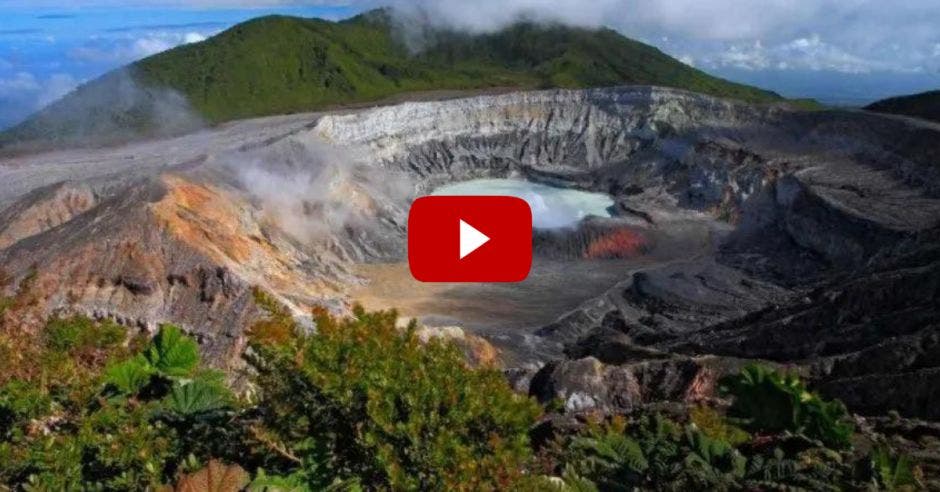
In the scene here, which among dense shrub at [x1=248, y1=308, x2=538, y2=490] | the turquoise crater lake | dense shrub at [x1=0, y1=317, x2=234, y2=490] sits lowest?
the turquoise crater lake

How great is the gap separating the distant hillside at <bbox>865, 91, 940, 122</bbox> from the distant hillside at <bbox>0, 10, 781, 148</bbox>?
39.6 meters

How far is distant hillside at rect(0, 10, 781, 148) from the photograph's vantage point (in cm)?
10400

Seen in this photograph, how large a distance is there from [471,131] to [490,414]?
90.3 m

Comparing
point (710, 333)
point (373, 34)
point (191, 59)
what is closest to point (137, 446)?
point (710, 333)

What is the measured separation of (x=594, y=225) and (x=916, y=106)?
34488 millimetres

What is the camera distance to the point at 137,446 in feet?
35.3

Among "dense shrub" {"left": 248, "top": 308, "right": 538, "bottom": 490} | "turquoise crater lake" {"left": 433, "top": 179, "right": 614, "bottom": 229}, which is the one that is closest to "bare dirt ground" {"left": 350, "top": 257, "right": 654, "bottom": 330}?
"turquoise crater lake" {"left": 433, "top": 179, "right": 614, "bottom": 229}

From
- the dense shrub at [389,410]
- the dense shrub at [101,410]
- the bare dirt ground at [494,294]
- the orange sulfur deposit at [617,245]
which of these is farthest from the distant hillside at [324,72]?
the dense shrub at [389,410]

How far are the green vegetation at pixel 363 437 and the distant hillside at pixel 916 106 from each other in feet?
236

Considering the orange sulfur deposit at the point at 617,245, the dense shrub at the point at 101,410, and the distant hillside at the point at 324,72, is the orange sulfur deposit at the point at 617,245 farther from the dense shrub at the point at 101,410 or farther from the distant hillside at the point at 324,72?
the dense shrub at the point at 101,410

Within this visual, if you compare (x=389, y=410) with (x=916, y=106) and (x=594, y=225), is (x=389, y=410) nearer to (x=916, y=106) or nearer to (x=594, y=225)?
(x=594, y=225)

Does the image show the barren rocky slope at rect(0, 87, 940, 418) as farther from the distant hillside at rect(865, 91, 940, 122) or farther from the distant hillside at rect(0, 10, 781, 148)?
the distant hillside at rect(0, 10, 781, 148)

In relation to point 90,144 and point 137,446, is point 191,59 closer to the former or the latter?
point 90,144

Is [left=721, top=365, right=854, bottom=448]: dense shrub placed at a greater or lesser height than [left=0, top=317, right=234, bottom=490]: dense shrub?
lesser
